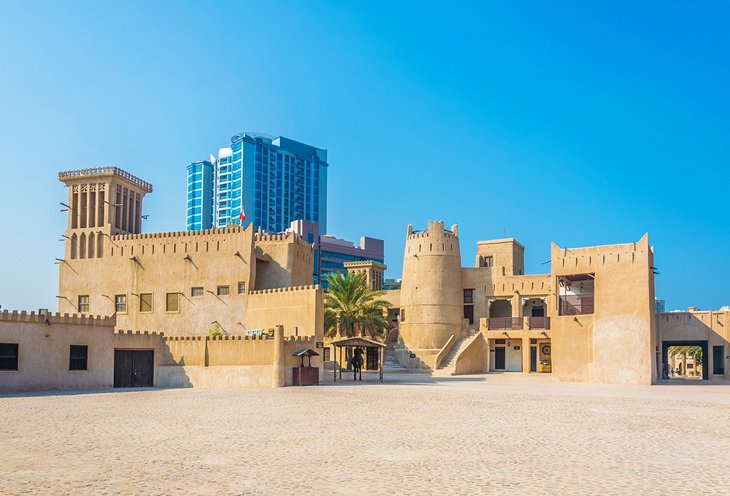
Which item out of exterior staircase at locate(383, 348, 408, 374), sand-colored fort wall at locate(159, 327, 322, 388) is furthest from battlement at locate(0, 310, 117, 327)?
exterior staircase at locate(383, 348, 408, 374)

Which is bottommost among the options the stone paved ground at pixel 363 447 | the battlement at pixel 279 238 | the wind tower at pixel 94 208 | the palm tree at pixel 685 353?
the palm tree at pixel 685 353

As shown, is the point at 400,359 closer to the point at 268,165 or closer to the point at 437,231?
the point at 437,231

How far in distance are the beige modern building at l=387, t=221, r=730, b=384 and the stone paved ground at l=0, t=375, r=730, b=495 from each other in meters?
13.3

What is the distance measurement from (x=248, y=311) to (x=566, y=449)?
103 feet

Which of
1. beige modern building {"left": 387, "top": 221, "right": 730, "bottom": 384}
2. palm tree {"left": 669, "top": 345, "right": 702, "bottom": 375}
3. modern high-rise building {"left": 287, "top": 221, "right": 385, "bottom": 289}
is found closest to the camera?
beige modern building {"left": 387, "top": 221, "right": 730, "bottom": 384}

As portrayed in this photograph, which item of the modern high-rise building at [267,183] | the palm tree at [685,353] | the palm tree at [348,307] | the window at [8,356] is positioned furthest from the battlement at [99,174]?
the modern high-rise building at [267,183]

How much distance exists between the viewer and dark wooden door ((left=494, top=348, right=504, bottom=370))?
48156mm

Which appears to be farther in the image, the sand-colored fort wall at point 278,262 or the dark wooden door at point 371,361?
the dark wooden door at point 371,361

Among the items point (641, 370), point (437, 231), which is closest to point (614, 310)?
point (641, 370)

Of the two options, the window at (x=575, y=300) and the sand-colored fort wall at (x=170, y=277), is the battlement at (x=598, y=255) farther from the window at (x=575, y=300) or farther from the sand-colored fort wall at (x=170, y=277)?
the sand-colored fort wall at (x=170, y=277)

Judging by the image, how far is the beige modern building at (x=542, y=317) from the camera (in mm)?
35062

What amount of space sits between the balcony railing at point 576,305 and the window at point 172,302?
2231 cm

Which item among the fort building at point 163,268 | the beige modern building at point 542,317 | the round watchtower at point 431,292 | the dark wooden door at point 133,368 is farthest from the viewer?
the round watchtower at point 431,292

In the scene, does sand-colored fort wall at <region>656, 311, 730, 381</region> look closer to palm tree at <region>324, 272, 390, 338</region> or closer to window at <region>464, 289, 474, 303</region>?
window at <region>464, 289, 474, 303</region>
